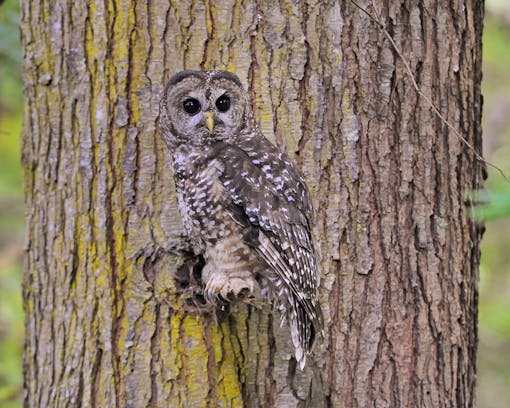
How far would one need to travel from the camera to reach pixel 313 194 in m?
2.64

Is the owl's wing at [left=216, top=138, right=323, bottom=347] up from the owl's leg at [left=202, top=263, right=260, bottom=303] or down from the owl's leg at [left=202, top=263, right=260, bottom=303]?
up

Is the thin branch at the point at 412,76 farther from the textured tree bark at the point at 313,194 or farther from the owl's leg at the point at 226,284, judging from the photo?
the owl's leg at the point at 226,284

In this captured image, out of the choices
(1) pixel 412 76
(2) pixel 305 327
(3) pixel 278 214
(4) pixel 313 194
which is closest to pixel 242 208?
(3) pixel 278 214

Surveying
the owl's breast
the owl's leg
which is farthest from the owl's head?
the owl's leg

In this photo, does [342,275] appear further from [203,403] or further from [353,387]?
[203,403]

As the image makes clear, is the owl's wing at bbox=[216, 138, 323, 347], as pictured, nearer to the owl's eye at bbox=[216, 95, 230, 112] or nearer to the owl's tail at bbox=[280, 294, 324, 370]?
the owl's tail at bbox=[280, 294, 324, 370]

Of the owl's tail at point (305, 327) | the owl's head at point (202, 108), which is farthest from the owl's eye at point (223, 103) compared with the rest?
the owl's tail at point (305, 327)

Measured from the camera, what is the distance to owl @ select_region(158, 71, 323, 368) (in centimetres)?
253

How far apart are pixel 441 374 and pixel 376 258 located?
0.51m

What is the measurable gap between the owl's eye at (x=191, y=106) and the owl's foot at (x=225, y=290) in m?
0.67

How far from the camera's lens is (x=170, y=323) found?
2.58 metres

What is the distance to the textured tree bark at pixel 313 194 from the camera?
102 inches

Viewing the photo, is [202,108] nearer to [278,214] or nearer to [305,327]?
[278,214]

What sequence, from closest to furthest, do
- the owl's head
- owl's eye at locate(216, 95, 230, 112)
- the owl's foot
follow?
the owl's foot
the owl's head
owl's eye at locate(216, 95, 230, 112)
